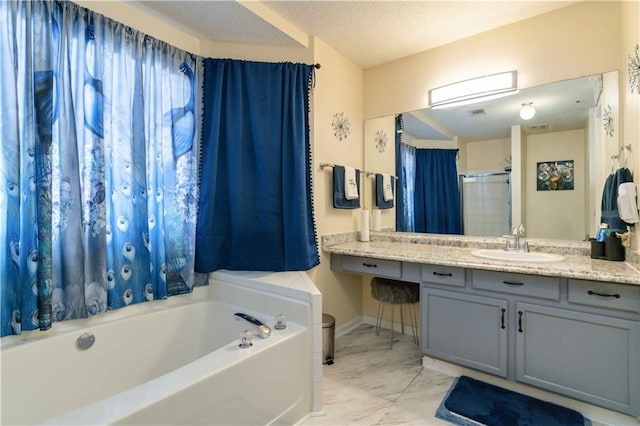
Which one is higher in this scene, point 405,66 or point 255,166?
point 405,66

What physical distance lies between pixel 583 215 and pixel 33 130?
3.13 m

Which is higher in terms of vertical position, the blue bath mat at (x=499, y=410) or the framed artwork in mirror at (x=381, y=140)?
the framed artwork in mirror at (x=381, y=140)

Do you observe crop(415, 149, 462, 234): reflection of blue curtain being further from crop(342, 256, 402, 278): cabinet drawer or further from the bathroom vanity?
crop(342, 256, 402, 278): cabinet drawer

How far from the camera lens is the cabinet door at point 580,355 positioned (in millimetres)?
1453

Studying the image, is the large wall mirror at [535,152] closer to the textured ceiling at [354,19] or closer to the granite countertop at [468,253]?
the granite countertop at [468,253]

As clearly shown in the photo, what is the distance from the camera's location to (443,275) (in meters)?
1.96

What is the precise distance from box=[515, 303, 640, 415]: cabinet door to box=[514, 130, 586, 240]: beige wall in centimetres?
72

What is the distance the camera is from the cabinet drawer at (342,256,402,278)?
7.21ft

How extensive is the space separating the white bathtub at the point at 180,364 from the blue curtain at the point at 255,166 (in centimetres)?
22

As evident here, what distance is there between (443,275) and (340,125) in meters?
1.50

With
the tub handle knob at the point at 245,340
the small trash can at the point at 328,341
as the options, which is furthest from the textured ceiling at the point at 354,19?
the small trash can at the point at 328,341

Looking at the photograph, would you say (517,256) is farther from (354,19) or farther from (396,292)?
(354,19)

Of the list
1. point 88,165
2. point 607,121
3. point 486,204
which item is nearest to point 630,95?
point 607,121

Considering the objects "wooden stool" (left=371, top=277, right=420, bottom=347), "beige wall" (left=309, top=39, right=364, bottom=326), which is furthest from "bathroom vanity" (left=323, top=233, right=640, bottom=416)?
"beige wall" (left=309, top=39, right=364, bottom=326)
